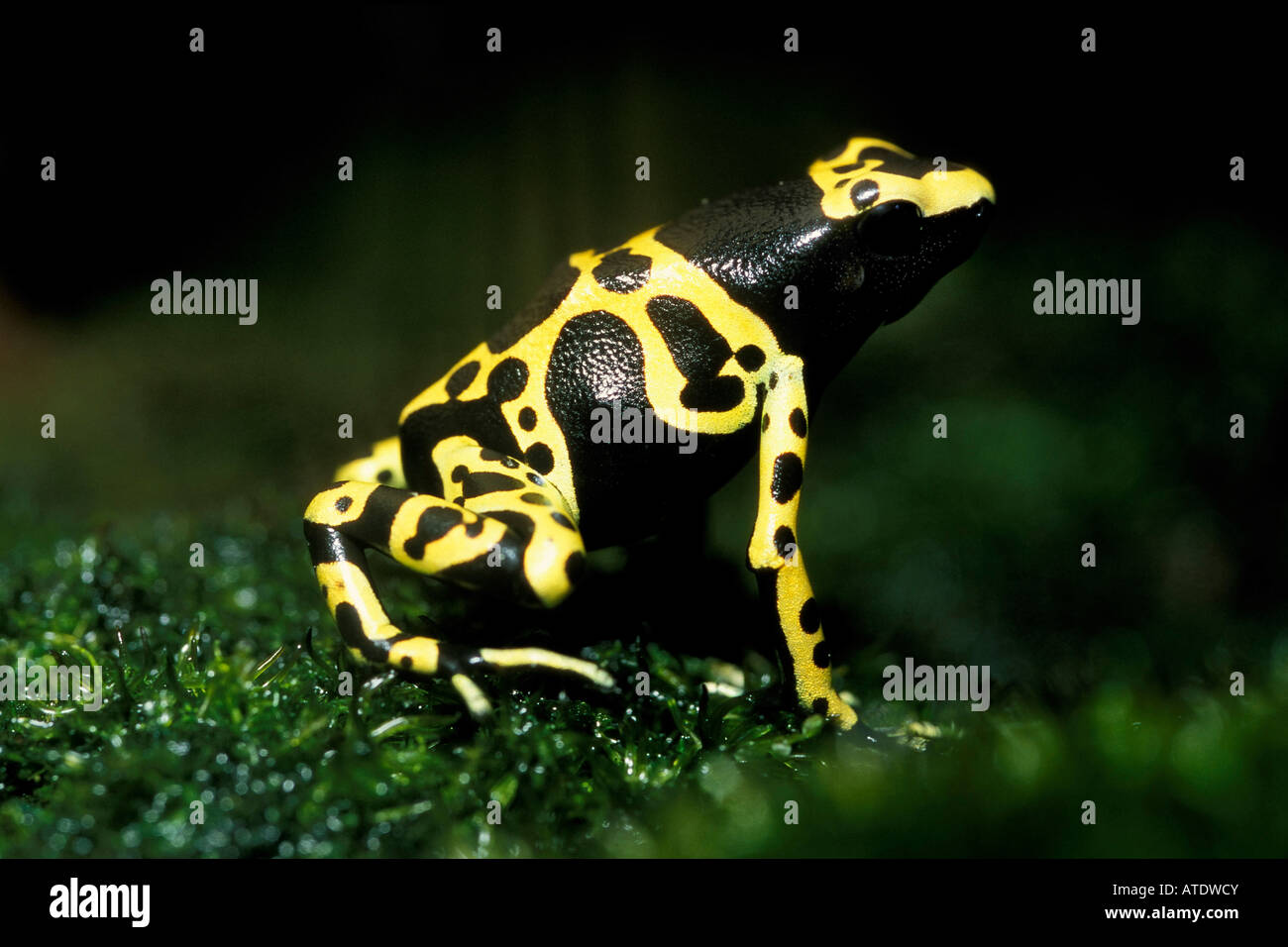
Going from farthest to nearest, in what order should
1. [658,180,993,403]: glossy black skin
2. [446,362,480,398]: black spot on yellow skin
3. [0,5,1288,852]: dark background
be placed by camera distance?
1. [0,5,1288,852]: dark background
2. [446,362,480,398]: black spot on yellow skin
3. [658,180,993,403]: glossy black skin

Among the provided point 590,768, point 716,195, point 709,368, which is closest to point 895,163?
point 709,368

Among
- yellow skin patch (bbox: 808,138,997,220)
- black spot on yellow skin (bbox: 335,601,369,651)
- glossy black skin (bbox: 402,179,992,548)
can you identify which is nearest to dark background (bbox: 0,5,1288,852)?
glossy black skin (bbox: 402,179,992,548)

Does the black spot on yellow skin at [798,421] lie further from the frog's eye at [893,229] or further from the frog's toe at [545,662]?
the frog's toe at [545,662]

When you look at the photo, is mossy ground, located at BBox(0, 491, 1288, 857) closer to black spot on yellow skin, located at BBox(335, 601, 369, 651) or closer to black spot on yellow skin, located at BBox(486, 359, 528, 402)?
black spot on yellow skin, located at BBox(335, 601, 369, 651)

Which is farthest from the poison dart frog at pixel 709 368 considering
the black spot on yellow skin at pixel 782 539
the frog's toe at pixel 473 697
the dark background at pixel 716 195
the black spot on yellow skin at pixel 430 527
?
the dark background at pixel 716 195

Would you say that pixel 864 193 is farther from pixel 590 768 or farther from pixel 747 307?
pixel 590 768

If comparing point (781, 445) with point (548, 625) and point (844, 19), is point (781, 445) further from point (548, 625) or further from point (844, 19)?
point (844, 19)
